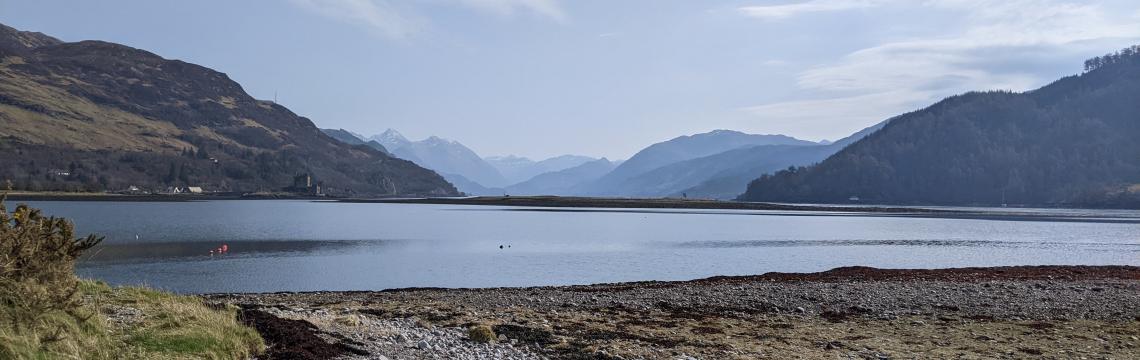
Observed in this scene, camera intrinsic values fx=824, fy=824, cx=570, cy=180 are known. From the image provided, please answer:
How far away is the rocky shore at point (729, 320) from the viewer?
2062cm

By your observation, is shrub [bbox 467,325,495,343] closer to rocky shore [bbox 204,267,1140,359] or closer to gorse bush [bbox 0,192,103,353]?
rocky shore [bbox 204,267,1140,359]

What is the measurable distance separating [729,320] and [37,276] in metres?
20.4

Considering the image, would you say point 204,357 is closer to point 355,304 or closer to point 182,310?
point 182,310

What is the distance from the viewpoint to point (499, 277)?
52906 millimetres

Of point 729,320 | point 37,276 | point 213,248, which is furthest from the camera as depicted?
point 213,248

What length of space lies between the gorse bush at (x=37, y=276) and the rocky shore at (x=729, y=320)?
13.2ft

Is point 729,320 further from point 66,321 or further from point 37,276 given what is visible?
point 37,276

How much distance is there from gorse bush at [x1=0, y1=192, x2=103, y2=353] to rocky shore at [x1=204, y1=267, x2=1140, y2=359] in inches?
158

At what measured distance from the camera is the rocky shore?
20625mm

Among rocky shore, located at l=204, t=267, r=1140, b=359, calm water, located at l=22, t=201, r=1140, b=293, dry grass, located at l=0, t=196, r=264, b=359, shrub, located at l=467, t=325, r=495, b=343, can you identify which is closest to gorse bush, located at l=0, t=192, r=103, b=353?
dry grass, located at l=0, t=196, r=264, b=359

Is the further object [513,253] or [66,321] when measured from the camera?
[513,253]

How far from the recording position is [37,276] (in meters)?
16.1

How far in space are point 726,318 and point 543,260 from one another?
122ft

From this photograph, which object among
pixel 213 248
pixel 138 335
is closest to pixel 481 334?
pixel 138 335
